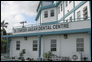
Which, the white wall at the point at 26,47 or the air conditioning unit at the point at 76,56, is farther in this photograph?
the white wall at the point at 26,47

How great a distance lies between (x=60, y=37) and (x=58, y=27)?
1.12 metres

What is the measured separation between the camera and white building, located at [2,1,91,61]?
12.8m

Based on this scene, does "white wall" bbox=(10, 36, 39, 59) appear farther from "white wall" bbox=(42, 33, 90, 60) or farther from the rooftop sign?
"white wall" bbox=(42, 33, 90, 60)

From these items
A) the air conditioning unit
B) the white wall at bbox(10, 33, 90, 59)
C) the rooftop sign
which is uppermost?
the rooftop sign

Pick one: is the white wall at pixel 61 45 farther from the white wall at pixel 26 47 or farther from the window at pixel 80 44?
the window at pixel 80 44

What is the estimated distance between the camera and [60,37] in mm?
14352

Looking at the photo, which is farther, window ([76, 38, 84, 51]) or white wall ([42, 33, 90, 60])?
window ([76, 38, 84, 51])

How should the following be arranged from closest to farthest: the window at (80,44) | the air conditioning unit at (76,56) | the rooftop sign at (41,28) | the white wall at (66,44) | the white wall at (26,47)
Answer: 1. the air conditioning unit at (76,56)
2. the white wall at (66,44)
3. the window at (80,44)
4. the rooftop sign at (41,28)
5. the white wall at (26,47)

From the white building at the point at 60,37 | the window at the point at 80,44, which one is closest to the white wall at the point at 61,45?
the white building at the point at 60,37

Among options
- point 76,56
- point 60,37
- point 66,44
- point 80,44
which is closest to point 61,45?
point 66,44

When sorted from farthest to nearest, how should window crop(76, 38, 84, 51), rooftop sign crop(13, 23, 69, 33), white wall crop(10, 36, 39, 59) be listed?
white wall crop(10, 36, 39, 59) < rooftop sign crop(13, 23, 69, 33) < window crop(76, 38, 84, 51)

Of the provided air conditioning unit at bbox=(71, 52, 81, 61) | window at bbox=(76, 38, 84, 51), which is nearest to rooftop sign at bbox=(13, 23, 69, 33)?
window at bbox=(76, 38, 84, 51)

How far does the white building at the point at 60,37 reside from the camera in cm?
1275

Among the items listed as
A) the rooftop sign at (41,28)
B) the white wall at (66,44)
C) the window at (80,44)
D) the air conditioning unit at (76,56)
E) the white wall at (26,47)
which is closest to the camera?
the air conditioning unit at (76,56)
